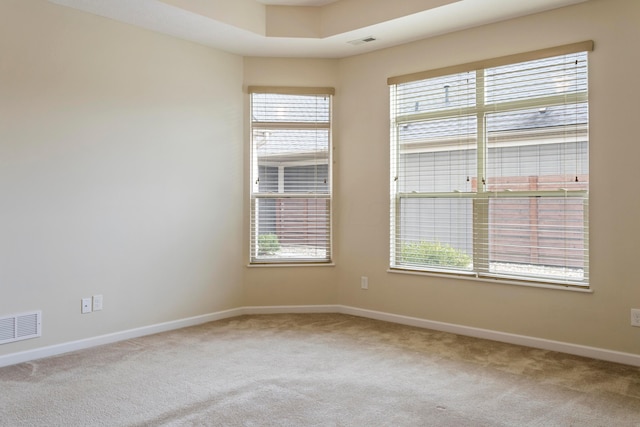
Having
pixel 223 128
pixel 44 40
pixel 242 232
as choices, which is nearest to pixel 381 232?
pixel 242 232

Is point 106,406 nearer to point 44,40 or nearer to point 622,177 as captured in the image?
point 44,40

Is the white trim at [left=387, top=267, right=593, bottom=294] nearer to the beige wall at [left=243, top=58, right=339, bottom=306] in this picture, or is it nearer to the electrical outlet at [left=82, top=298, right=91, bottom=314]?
the beige wall at [left=243, top=58, right=339, bottom=306]

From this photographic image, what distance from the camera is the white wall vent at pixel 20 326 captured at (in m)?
3.46

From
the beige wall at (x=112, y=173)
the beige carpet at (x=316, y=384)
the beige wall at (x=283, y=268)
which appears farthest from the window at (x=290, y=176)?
the beige carpet at (x=316, y=384)

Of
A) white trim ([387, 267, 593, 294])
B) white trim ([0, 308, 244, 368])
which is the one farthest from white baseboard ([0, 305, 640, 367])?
white trim ([387, 267, 593, 294])

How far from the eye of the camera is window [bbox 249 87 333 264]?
5148 mm

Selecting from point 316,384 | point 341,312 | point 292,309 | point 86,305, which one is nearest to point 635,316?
point 316,384

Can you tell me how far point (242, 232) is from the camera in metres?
5.13

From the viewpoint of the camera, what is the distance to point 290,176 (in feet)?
17.0

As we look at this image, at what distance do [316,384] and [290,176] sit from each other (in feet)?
8.39

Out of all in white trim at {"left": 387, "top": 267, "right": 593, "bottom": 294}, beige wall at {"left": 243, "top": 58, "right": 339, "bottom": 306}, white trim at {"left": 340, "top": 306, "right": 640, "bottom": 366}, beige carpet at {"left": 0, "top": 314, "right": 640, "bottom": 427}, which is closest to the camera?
beige carpet at {"left": 0, "top": 314, "right": 640, "bottom": 427}

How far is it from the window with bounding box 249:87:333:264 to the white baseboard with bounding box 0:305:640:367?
1.72 feet

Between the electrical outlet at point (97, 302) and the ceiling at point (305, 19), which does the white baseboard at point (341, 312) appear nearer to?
the electrical outlet at point (97, 302)

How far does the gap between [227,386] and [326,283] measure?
2282 mm
